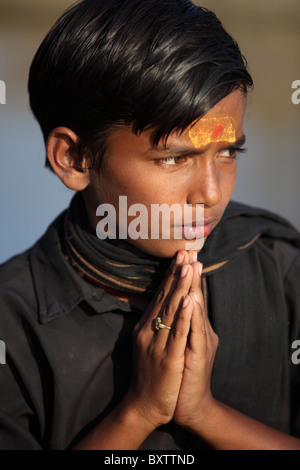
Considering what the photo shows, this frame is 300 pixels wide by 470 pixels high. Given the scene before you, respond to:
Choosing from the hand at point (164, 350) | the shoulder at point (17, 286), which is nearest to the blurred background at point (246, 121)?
the shoulder at point (17, 286)

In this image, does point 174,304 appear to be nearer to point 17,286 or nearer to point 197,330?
point 197,330

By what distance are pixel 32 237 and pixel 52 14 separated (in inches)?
115

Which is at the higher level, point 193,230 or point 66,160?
point 66,160

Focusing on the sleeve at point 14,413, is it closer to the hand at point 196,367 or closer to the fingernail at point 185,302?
the hand at point 196,367

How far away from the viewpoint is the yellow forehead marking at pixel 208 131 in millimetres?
1423

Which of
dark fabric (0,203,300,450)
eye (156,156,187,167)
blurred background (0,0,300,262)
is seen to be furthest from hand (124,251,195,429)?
blurred background (0,0,300,262)

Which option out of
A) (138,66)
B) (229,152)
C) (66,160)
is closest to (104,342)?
(66,160)

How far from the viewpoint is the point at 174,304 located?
1479 mm

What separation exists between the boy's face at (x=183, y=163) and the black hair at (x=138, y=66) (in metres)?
0.03

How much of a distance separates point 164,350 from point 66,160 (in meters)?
0.59

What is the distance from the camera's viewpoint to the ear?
1.62 metres

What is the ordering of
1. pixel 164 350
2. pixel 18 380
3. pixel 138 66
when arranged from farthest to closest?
pixel 18 380
pixel 164 350
pixel 138 66

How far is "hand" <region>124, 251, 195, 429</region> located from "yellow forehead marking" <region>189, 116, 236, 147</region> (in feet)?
0.98
